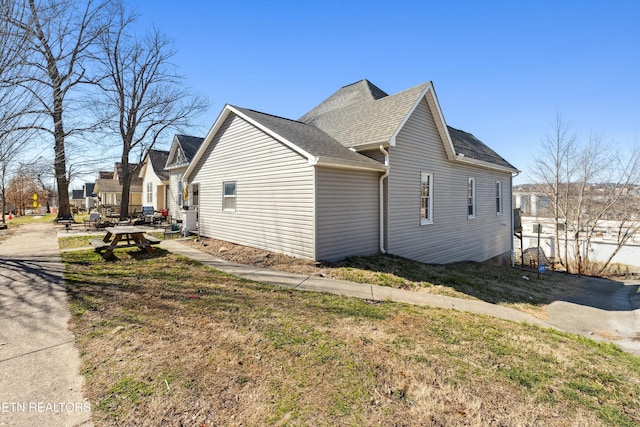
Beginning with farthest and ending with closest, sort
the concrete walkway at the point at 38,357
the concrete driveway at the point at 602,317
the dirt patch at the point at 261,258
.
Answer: the dirt patch at the point at 261,258 < the concrete driveway at the point at 602,317 < the concrete walkway at the point at 38,357

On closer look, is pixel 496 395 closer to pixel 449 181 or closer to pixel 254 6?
pixel 449 181

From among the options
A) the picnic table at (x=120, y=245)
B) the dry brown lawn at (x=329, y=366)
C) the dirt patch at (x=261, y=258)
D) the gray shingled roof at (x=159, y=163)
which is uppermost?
the gray shingled roof at (x=159, y=163)

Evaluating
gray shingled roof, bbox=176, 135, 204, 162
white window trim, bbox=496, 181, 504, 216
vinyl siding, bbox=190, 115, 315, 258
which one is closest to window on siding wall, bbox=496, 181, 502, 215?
white window trim, bbox=496, 181, 504, 216

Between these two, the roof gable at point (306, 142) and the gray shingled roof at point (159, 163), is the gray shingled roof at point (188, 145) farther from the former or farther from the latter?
the roof gable at point (306, 142)

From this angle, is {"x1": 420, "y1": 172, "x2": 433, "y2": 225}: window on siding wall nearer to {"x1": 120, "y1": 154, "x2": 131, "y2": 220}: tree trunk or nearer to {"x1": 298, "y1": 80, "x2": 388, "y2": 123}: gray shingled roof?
{"x1": 298, "y1": 80, "x2": 388, "y2": 123}: gray shingled roof

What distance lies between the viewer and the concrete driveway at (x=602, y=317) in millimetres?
6270

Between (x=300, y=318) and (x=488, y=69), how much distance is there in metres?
13.6

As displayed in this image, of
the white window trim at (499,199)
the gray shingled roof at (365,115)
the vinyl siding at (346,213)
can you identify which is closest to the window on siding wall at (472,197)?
the white window trim at (499,199)

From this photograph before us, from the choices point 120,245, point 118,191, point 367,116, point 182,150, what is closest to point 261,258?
point 120,245

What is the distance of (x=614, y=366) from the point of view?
407 cm

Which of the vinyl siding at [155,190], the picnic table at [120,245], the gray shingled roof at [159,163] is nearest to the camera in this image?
the picnic table at [120,245]

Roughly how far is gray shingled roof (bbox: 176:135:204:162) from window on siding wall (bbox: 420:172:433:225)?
15.7 meters

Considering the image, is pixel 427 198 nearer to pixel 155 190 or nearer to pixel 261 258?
pixel 261 258

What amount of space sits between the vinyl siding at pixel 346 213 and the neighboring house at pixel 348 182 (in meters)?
0.03
